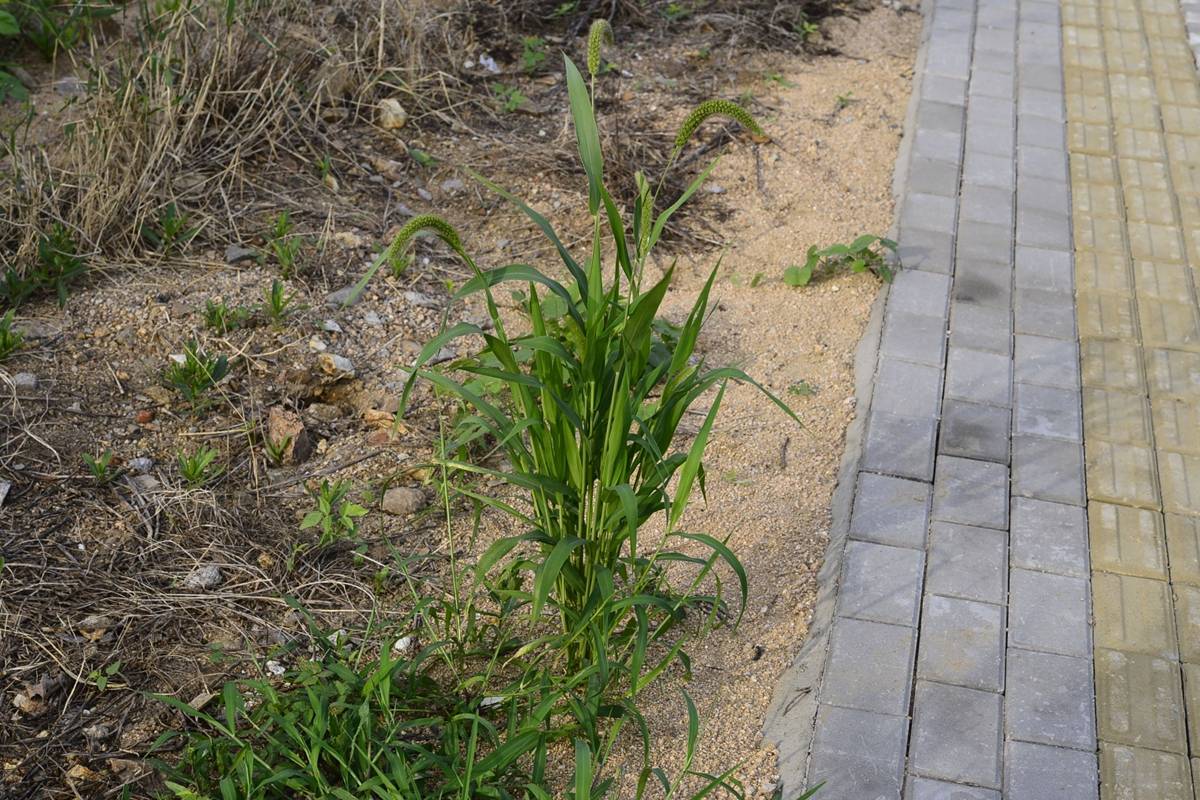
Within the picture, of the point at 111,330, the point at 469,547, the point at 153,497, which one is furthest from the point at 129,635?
the point at 111,330

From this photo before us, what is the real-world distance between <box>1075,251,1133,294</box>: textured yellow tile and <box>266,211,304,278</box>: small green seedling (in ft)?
8.98

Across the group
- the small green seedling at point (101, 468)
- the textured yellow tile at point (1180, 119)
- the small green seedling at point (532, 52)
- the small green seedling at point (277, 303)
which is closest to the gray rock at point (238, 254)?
the small green seedling at point (277, 303)

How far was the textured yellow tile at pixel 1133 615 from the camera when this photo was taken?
9.98ft

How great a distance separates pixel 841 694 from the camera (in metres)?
2.84

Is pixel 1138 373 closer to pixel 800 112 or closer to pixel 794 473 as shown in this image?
pixel 794 473

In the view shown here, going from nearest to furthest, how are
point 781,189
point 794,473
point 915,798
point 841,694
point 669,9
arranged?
point 915,798 < point 841,694 < point 794,473 < point 781,189 < point 669,9

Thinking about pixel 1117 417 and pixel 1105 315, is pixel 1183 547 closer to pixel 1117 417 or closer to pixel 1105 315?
pixel 1117 417

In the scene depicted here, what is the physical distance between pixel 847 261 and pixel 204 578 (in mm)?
2521

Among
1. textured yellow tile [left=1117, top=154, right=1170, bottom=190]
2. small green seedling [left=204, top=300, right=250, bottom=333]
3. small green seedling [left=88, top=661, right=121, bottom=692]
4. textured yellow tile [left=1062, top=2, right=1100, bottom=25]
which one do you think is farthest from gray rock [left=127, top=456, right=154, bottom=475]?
textured yellow tile [left=1062, top=2, right=1100, bottom=25]

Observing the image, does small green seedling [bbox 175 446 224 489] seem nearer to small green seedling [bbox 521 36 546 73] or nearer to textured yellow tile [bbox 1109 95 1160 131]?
small green seedling [bbox 521 36 546 73]

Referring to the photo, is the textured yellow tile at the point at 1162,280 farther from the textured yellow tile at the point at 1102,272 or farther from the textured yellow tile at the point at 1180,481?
the textured yellow tile at the point at 1180,481

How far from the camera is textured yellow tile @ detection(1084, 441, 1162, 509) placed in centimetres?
351

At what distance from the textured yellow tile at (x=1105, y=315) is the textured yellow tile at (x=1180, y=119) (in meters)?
A: 1.63

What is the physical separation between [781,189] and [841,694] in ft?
8.73
